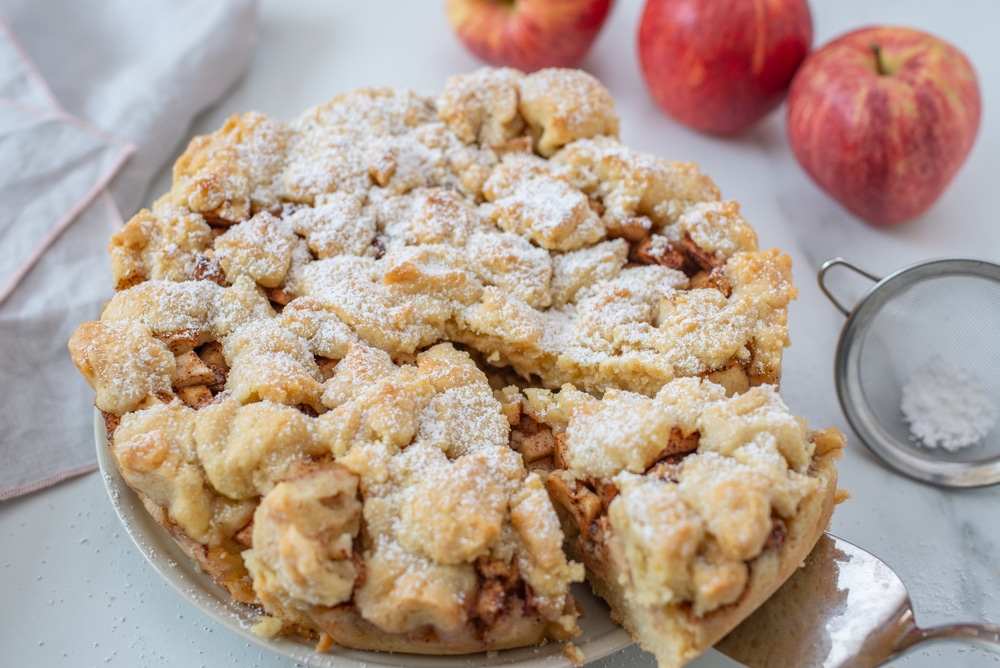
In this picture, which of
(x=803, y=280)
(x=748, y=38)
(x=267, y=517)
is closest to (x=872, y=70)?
(x=748, y=38)

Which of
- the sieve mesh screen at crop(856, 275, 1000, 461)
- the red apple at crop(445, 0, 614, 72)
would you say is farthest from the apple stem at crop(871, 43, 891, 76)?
the red apple at crop(445, 0, 614, 72)

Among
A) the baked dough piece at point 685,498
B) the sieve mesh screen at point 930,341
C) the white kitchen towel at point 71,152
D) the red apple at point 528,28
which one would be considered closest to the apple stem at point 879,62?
the sieve mesh screen at point 930,341

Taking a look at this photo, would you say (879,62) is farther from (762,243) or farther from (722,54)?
(762,243)

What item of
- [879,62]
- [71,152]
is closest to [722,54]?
[879,62]

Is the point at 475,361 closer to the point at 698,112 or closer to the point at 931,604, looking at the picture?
the point at 931,604

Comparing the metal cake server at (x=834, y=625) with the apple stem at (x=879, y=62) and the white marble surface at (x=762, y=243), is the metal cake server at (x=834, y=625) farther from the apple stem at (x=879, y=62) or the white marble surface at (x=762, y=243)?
the apple stem at (x=879, y=62)
